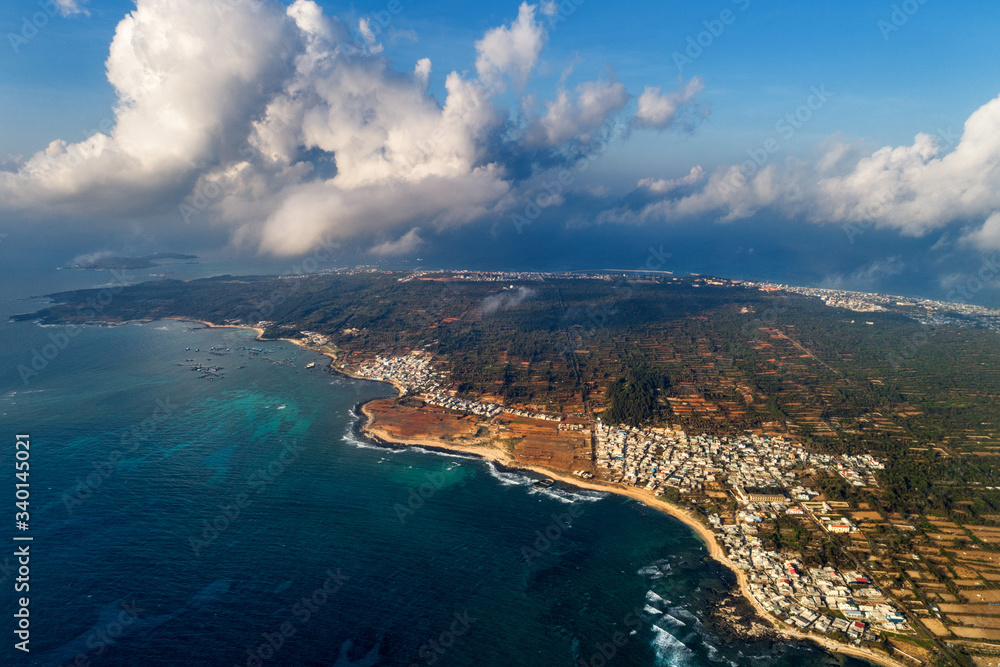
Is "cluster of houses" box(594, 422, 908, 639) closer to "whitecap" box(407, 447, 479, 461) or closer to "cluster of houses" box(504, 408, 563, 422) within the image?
"cluster of houses" box(504, 408, 563, 422)

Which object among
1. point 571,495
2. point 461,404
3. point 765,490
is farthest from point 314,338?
point 765,490

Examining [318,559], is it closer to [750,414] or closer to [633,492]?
[633,492]

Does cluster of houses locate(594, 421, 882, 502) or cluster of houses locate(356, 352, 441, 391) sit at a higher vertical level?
cluster of houses locate(356, 352, 441, 391)

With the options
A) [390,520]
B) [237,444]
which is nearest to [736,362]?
[390,520]

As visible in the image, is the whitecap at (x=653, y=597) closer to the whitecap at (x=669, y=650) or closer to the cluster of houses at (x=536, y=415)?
the whitecap at (x=669, y=650)

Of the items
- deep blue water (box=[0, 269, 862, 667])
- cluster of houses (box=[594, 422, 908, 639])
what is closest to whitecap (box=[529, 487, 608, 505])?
deep blue water (box=[0, 269, 862, 667])

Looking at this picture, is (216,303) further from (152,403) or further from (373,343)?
(152,403)
